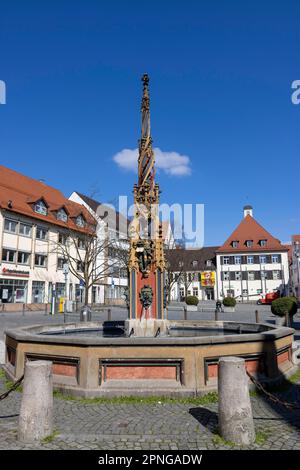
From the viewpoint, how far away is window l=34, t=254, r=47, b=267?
145ft

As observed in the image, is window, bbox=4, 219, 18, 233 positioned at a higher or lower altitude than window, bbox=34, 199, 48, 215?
lower

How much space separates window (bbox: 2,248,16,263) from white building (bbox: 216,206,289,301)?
126ft

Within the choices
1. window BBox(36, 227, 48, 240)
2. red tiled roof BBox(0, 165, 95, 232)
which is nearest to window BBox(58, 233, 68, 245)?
red tiled roof BBox(0, 165, 95, 232)

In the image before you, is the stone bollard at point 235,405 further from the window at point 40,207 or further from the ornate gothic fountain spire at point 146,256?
the window at point 40,207

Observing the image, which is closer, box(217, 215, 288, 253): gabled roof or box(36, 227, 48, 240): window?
box(36, 227, 48, 240): window

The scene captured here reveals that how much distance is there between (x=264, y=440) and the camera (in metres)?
4.84

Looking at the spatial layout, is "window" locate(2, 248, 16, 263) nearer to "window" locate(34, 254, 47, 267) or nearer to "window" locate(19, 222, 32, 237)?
"window" locate(19, 222, 32, 237)

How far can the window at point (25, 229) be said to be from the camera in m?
42.2

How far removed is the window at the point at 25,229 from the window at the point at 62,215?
6112mm

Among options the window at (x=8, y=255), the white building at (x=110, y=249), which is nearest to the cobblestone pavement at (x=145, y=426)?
the window at (x=8, y=255)

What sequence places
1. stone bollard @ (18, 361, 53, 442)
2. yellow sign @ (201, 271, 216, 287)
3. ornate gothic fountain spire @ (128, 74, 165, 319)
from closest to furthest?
1. stone bollard @ (18, 361, 53, 442)
2. ornate gothic fountain spire @ (128, 74, 165, 319)
3. yellow sign @ (201, 271, 216, 287)

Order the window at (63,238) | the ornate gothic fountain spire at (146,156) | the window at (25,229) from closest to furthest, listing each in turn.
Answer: the ornate gothic fountain spire at (146,156) → the window at (25,229) → the window at (63,238)
